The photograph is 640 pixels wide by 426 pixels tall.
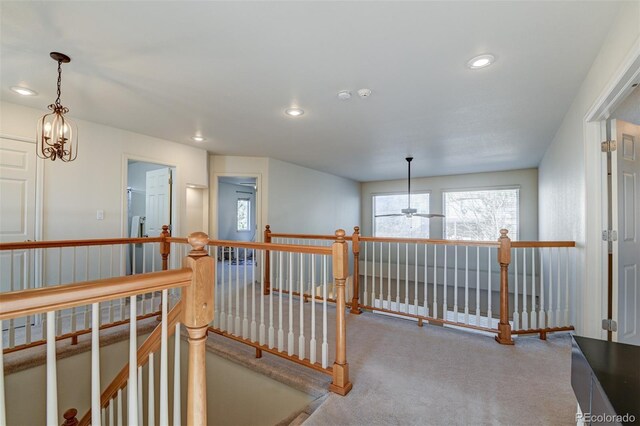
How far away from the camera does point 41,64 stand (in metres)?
2.20

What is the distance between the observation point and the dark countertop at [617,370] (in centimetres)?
75

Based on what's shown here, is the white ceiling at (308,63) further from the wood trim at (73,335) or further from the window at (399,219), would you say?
the window at (399,219)

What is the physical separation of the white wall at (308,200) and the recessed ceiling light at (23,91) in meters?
3.27

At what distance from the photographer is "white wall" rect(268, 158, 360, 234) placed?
18.2 feet

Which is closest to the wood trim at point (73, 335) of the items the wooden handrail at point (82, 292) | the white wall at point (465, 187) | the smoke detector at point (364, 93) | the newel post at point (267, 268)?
the newel post at point (267, 268)

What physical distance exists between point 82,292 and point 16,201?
3.39m

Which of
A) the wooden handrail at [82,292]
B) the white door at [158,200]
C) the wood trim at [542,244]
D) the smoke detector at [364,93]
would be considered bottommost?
the wood trim at [542,244]

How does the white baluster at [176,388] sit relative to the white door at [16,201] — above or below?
below

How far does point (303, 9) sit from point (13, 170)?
3500mm

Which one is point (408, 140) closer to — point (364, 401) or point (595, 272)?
point (595, 272)

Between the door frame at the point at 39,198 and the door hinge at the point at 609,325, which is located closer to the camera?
the door hinge at the point at 609,325

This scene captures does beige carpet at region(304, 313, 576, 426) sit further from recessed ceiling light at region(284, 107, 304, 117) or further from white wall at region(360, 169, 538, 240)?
white wall at region(360, 169, 538, 240)

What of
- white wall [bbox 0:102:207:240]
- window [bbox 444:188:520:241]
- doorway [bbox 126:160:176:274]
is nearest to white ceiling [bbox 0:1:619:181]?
white wall [bbox 0:102:207:240]

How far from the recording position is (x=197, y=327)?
0.97m
